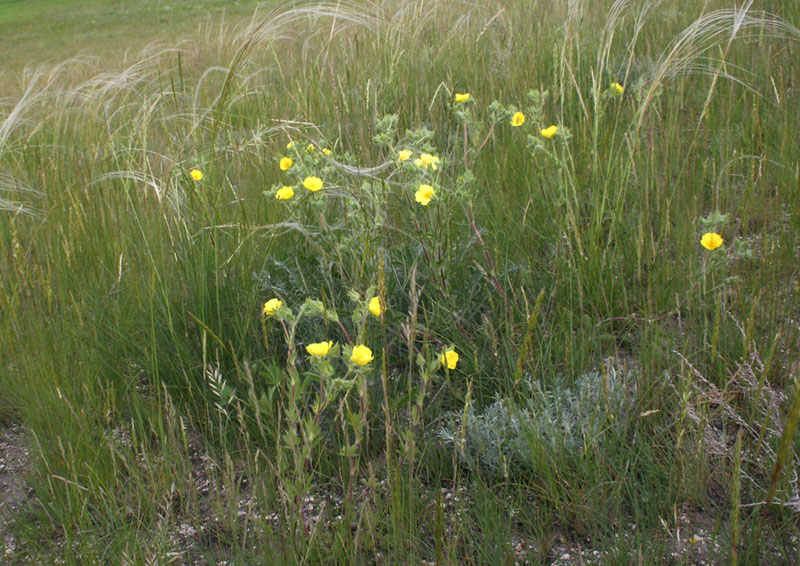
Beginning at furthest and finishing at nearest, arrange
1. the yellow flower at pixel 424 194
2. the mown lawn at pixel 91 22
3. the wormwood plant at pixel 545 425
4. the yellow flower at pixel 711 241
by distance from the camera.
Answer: the mown lawn at pixel 91 22
the yellow flower at pixel 424 194
the yellow flower at pixel 711 241
the wormwood plant at pixel 545 425

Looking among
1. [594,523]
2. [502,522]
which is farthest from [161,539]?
[594,523]

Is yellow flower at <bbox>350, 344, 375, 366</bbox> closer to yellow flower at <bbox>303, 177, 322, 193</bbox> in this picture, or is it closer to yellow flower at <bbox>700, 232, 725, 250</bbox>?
yellow flower at <bbox>303, 177, 322, 193</bbox>

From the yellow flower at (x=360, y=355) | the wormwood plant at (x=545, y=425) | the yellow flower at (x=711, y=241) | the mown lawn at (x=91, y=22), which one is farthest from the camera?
the mown lawn at (x=91, y=22)

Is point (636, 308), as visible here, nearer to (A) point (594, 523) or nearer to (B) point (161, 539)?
(A) point (594, 523)

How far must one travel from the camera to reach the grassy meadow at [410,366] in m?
1.18

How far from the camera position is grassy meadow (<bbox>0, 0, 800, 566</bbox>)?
1.18 meters

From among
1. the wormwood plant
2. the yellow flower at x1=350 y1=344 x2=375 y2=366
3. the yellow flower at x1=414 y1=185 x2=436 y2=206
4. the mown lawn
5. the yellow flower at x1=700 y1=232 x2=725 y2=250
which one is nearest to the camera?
the yellow flower at x1=350 y1=344 x2=375 y2=366

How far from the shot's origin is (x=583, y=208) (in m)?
2.05

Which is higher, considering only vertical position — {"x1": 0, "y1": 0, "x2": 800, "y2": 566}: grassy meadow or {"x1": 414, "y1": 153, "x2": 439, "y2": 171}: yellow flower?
{"x1": 414, "y1": 153, "x2": 439, "y2": 171}: yellow flower

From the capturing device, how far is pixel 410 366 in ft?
3.75

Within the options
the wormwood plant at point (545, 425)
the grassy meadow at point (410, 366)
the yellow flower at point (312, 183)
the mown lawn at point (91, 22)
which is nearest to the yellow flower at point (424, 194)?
the grassy meadow at point (410, 366)

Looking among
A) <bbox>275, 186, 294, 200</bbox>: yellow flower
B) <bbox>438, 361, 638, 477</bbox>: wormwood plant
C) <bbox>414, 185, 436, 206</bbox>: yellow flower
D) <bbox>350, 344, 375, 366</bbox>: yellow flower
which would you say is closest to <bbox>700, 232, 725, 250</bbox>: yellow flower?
<bbox>438, 361, 638, 477</bbox>: wormwood plant

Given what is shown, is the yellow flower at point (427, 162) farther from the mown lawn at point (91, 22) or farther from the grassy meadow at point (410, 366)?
the mown lawn at point (91, 22)

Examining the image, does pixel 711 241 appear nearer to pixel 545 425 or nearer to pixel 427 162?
pixel 545 425
